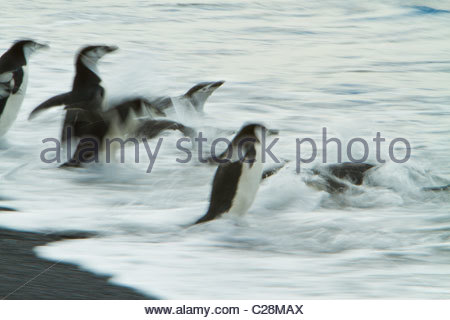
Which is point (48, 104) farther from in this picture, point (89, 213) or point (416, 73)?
point (416, 73)

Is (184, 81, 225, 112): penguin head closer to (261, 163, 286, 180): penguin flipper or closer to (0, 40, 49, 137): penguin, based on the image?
(0, 40, 49, 137): penguin

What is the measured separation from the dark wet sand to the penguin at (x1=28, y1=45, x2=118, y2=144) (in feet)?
4.92

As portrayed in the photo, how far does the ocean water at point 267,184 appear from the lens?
8.61ft

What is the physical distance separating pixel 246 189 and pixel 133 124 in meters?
1.15

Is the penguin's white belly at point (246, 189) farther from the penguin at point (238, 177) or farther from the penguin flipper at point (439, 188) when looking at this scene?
the penguin flipper at point (439, 188)

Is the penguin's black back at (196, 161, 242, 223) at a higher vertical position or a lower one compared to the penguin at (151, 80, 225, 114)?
lower

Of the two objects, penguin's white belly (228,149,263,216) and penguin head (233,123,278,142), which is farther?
penguin head (233,123,278,142)

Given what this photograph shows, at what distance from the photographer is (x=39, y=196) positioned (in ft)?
11.6

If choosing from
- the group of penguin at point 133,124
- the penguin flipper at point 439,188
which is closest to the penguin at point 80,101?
the group of penguin at point 133,124

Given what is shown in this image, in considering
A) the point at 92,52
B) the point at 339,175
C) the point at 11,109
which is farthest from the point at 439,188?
the point at 11,109

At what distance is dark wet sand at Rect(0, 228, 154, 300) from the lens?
7.66ft

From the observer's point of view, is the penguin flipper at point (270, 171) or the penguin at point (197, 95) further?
the penguin at point (197, 95)
